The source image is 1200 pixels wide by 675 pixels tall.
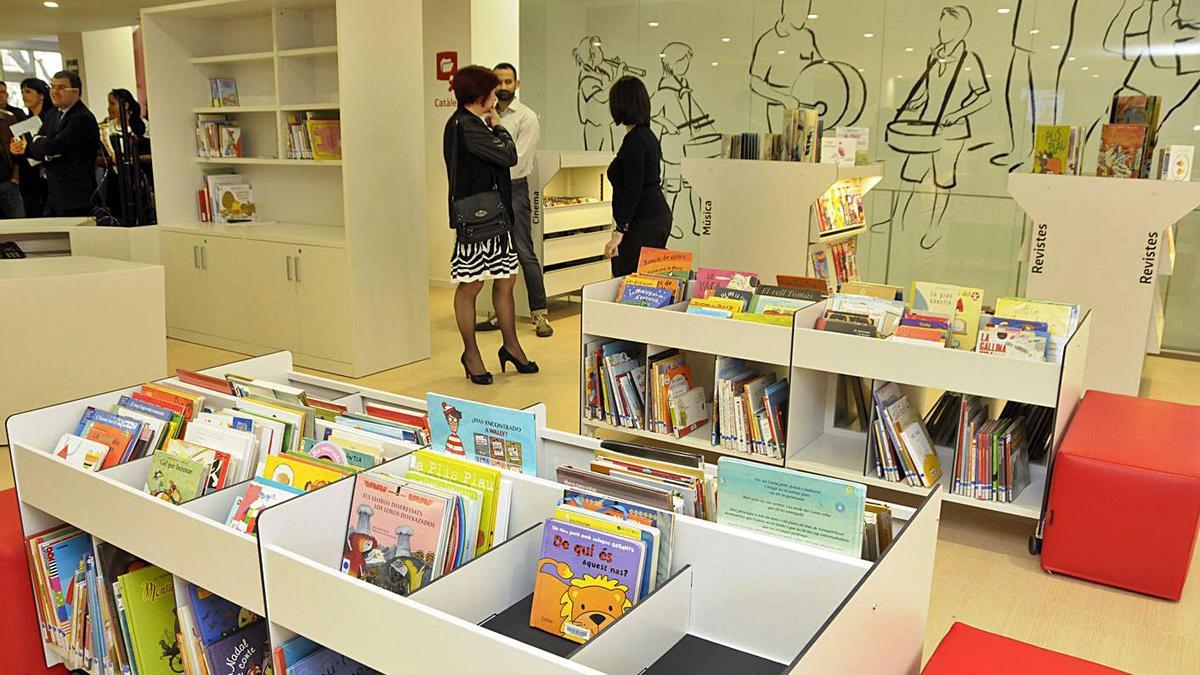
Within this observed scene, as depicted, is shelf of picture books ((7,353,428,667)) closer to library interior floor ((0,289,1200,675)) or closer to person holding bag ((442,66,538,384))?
library interior floor ((0,289,1200,675))

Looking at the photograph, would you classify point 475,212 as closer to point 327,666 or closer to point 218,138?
point 218,138

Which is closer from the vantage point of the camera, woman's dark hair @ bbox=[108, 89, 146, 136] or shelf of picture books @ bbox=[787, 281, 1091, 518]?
shelf of picture books @ bbox=[787, 281, 1091, 518]

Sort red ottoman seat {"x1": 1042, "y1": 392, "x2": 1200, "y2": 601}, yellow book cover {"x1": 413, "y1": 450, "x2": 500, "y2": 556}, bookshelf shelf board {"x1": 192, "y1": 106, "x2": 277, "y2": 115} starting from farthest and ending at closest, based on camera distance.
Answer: bookshelf shelf board {"x1": 192, "y1": 106, "x2": 277, "y2": 115} < red ottoman seat {"x1": 1042, "y1": 392, "x2": 1200, "y2": 601} < yellow book cover {"x1": 413, "y1": 450, "x2": 500, "y2": 556}

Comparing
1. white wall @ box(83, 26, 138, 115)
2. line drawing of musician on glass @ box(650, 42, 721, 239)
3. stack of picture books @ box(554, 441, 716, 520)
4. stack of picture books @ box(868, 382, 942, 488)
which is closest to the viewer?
stack of picture books @ box(554, 441, 716, 520)

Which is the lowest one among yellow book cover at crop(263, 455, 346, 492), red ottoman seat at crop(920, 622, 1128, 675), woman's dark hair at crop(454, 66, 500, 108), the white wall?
red ottoman seat at crop(920, 622, 1128, 675)

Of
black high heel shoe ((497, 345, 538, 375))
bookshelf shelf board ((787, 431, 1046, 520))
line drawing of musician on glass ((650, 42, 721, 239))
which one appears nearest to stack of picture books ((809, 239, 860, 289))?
black high heel shoe ((497, 345, 538, 375))

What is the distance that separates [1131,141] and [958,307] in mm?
1928

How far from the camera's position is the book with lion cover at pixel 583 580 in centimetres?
170

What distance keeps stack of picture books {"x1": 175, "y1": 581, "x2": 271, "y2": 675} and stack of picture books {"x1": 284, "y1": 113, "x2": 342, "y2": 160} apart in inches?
155

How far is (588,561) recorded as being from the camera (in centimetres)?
172

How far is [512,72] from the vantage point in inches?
243

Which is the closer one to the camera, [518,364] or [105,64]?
[518,364]

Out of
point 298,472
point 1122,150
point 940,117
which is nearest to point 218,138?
point 298,472

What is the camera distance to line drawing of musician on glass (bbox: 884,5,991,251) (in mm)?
6965
